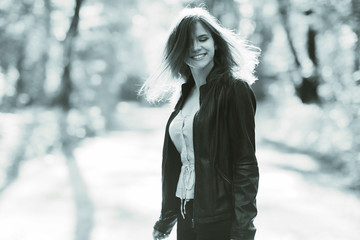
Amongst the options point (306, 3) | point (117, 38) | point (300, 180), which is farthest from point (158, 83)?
point (117, 38)

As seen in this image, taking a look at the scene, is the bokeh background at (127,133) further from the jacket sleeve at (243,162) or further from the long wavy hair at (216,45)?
the jacket sleeve at (243,162)

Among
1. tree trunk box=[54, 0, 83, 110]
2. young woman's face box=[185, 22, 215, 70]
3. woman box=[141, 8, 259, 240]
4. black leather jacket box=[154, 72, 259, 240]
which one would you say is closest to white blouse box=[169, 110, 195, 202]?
woman box=[141, 8, 259, 240]

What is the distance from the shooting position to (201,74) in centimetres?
263

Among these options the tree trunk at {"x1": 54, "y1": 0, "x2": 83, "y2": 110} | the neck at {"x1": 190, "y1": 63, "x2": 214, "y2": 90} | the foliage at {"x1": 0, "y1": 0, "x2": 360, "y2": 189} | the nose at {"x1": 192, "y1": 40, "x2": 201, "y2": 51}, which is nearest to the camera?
the nose at {"x1": 192, "y1": 40, "x2": 201, "y2": 51}

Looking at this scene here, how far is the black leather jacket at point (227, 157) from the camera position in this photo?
218 cm

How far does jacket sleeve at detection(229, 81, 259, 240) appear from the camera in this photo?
7.13 feet

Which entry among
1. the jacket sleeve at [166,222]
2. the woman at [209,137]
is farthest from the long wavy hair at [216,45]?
the jacket sleeve at [166,222]

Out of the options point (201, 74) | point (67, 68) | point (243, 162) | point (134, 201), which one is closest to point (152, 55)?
point (134, 201)

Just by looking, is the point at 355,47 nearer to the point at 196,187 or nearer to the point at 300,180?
the point at 300,180

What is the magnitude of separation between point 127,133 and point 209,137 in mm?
17321

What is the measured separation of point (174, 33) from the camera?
2.52 metres

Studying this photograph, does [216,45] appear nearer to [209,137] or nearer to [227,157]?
[209,137]

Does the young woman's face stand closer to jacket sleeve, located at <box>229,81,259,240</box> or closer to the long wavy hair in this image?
the long wavy hair

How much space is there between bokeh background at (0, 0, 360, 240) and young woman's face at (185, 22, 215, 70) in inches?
13.9
